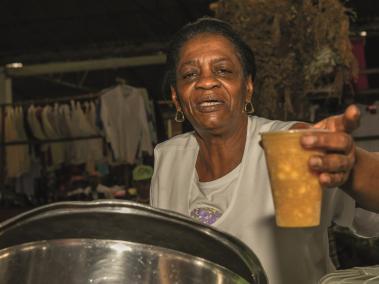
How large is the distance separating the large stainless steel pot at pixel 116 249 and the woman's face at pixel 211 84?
796mm

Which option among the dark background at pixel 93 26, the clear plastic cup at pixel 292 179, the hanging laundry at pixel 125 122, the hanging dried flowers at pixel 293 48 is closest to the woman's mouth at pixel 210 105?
the clear plastic cup at pixel 292 179

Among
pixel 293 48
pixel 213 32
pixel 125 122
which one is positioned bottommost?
pixel 125 122

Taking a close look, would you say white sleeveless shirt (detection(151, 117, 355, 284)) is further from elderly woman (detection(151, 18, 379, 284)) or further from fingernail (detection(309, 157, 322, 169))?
fingernail (detection(309, 157, 322, 169))

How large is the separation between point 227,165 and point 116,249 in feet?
2.98

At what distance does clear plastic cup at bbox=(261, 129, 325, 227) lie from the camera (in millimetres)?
1089

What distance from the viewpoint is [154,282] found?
112 centimetres

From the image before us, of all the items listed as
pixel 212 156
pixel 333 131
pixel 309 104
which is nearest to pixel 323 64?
pixel 309 104

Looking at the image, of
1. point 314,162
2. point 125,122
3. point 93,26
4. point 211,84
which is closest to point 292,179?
point 314,162

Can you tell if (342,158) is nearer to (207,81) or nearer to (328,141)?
(328,141)

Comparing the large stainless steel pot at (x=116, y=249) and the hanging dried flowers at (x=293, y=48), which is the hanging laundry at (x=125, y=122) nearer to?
the hanging dried flowers at (x=293, y=48)

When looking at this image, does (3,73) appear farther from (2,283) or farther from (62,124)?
(2,283)

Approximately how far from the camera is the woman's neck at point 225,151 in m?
2.00

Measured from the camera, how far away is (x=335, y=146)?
1107 mm

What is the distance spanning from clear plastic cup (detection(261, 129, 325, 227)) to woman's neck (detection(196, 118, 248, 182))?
2.78ft
